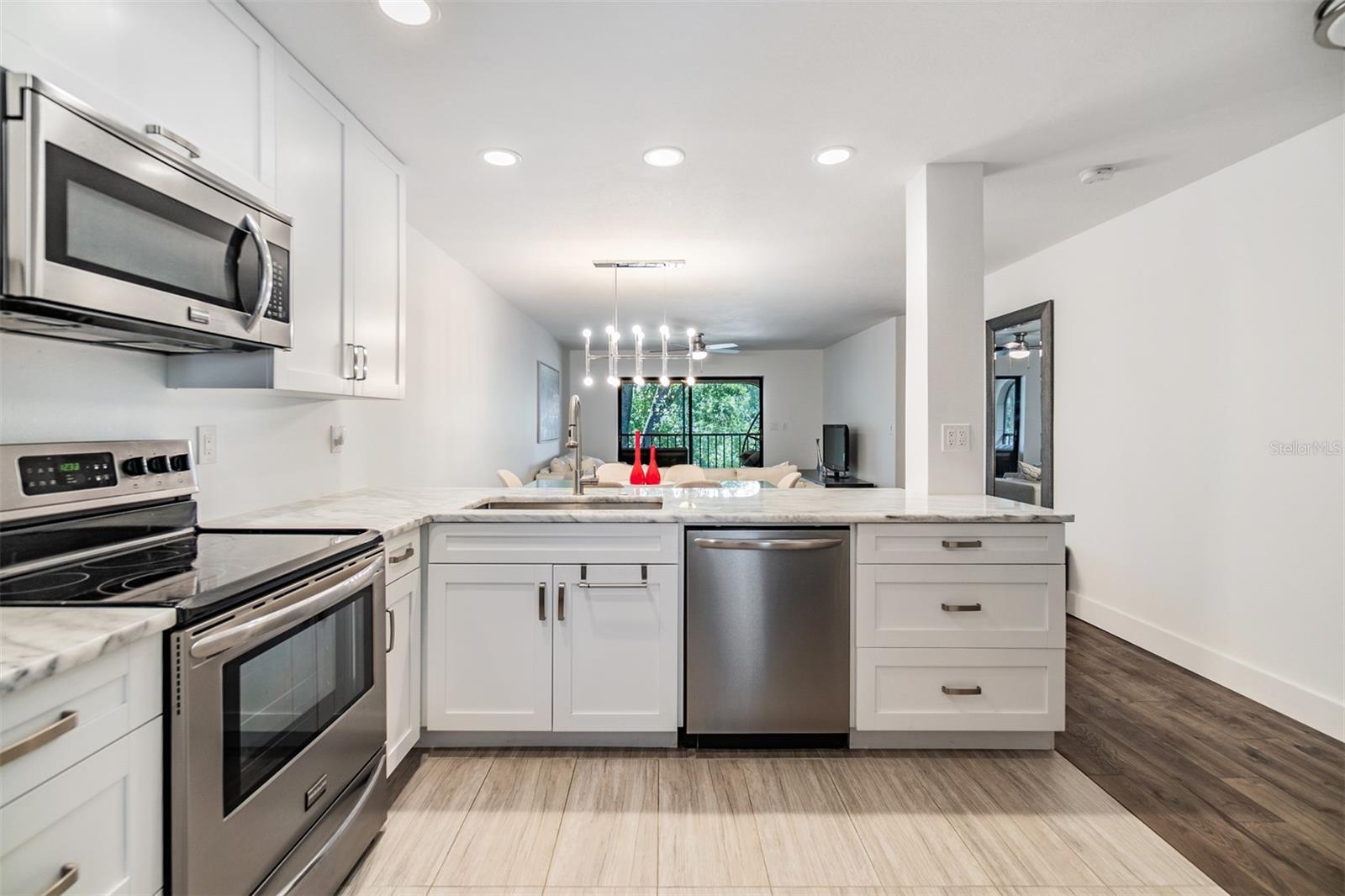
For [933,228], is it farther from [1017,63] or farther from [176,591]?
[176,591]

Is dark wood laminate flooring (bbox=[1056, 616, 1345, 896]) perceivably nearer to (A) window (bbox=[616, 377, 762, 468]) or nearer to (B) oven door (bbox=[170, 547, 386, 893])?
(B) oven door (bbox=[170, 547, 386, 893])

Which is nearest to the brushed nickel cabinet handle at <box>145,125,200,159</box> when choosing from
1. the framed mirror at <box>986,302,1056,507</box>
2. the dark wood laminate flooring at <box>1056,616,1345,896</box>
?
the dark wood laminate flooring at <box>1056,616,1345,896</box>

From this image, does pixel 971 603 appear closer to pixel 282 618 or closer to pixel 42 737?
pixel 282 618

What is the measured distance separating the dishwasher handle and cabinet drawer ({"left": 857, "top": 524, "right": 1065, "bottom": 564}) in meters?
0.13

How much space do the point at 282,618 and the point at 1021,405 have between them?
454 centimetres

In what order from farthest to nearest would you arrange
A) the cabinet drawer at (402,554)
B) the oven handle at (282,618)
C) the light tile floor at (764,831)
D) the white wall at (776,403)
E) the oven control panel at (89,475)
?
the white wall at (776,403) → the cabinet drawer at (402,554) → the light tile floor at (764,831) → the oven control panel at (89,475) → the oven handle at (282,618)

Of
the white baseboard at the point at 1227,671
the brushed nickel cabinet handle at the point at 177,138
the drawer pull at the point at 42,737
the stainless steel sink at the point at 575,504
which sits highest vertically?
the brushed nickel cabinet handle at the point at 177,138

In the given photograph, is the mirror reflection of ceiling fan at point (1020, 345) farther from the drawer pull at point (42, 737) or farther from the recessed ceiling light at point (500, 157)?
the drawer pull at point (42, 737)

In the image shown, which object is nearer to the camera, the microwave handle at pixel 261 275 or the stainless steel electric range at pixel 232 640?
the stainless steel electric range at pixel 232 640

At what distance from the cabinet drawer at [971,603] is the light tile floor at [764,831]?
0.42 m

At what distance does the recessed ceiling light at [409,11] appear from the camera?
5.56 feet

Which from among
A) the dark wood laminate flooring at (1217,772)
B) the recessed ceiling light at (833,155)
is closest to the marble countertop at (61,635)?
the dark wood laminate flooring at (1217,772)

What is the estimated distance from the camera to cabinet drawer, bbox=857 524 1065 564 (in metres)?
2.24

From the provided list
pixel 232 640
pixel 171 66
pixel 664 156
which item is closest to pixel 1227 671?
pixel 664 156
